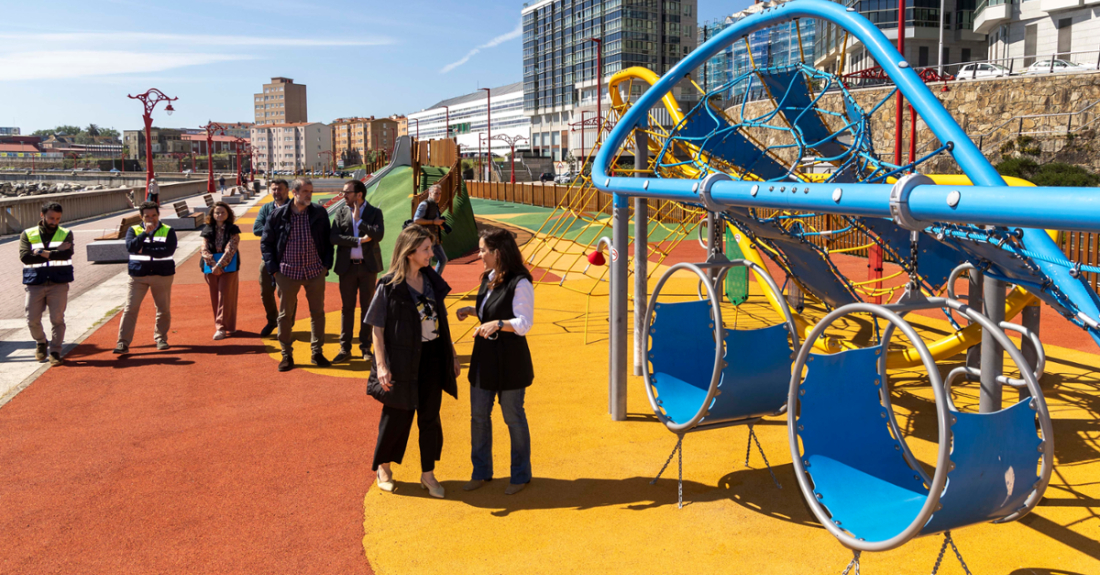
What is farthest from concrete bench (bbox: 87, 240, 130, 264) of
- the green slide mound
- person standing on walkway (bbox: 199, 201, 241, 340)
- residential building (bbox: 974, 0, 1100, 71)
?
residential building (bbox: 974, 0, 1100, 71)

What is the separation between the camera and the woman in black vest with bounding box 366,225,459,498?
15.7ft

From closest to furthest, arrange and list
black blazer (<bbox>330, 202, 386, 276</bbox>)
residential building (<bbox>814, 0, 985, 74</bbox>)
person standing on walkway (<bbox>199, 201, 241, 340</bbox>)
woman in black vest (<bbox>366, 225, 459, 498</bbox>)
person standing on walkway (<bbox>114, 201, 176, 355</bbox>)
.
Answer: woman in black vest (<bbox>366, 225, 459, 498</bbox>) < black blazer (<bbox>330, 202, 386, 276</bbox>) < person standing on walkway (<bbox>114, 201, 176, 355</bbox>) < person standing on walkway (<bbox>199, 201, 241, 340</bbox>) < residential building (<bbox>814, 0, 985, 74</bbox>)

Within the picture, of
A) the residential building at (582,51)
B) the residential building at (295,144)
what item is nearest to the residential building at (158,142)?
the residential building at (295,144)

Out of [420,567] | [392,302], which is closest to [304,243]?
[392,302]

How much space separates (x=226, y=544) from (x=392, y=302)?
5.55 feet

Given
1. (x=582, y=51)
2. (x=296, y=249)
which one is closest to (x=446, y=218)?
(x=296, y=249)

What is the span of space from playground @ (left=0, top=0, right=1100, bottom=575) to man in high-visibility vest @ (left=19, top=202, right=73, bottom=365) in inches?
18.9

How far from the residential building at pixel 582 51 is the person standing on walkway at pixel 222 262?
70.8 meters

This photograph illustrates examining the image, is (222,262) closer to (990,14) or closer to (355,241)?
(355,241)

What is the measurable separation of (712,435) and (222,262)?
254 inches

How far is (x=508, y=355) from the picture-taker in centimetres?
498

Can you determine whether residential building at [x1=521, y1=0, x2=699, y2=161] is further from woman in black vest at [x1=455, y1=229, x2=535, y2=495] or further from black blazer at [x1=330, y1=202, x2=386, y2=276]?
woman in black vest at [x1=455, y1=229, x2=535, y2=495]

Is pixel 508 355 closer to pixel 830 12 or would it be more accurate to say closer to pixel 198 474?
pixel 198 474

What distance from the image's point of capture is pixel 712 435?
630 cm
